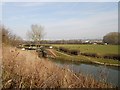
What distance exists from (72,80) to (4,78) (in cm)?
135

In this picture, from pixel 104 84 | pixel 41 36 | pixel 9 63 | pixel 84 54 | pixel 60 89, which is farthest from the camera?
pixel 41 36

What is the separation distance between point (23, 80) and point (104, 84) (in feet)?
5.18

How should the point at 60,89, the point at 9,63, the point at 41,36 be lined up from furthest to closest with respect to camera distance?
the point at 41,36 < the point at 9,63 < the point at 60,89

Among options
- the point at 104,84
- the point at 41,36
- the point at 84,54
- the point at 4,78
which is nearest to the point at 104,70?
the point at 104,84

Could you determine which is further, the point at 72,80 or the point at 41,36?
the point at 41,36

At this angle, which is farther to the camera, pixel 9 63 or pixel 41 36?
pixel 41 36

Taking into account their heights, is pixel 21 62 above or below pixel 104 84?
above

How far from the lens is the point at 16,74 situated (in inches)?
183

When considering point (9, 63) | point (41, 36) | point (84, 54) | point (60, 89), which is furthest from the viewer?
point (41, 36)

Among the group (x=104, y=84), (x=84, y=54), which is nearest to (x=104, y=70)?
(x=104, y=84)

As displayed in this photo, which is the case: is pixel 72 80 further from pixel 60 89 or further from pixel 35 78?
pixel 35 78

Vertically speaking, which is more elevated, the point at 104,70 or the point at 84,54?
the point at 104,70

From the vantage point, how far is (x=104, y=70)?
4219 mm

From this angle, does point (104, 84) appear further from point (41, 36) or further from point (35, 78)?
point (41, 36)
